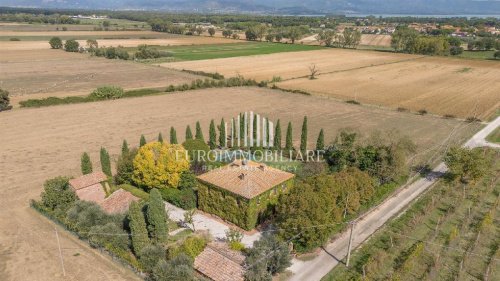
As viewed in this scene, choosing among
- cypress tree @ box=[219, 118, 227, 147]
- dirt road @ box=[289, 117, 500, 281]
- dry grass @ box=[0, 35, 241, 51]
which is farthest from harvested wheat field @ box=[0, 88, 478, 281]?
dry grass @ box=[0, 35, 241, 51]

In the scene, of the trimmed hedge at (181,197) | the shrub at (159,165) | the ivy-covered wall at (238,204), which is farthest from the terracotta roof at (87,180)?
the ivy-covered wall at (238,204)

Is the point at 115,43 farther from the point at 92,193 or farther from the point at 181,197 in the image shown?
the point at 181,197

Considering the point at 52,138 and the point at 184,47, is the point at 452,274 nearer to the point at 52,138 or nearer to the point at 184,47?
the point at 52,138

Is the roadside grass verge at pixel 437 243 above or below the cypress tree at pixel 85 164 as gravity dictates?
below

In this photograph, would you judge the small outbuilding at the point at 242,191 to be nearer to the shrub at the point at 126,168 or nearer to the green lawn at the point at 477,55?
the shrub at the point at 126,168

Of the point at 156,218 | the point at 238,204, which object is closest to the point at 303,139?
the point at 238,204

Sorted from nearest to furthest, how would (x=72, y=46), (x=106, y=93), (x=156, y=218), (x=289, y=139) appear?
(x=156, y=218), (x=289, y=139), (x=106, y=93), (x=72, y=46)
